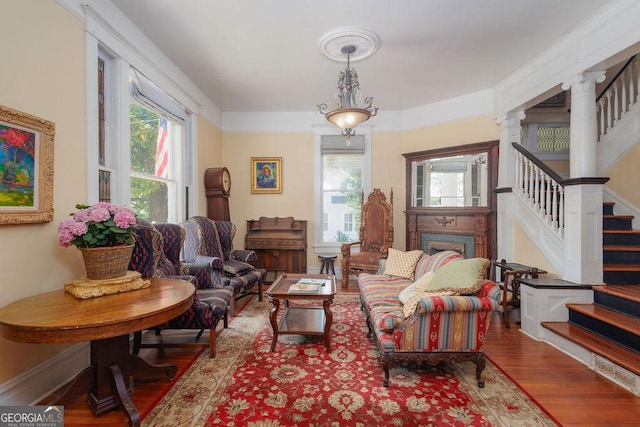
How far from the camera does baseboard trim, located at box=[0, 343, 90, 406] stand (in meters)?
1.74

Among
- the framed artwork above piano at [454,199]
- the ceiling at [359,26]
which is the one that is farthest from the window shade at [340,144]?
the ceiling at [359,26]

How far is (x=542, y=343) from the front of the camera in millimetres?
2746

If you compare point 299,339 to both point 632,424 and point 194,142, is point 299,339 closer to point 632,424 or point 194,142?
point 632,424

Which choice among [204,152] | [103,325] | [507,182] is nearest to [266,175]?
[204,152]

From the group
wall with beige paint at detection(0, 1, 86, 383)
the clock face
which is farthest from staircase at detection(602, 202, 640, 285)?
the clock face

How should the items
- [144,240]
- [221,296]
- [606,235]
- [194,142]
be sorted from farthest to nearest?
[194,142] < [606,235] < [221,296] < [144,240]

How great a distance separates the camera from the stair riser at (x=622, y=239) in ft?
10.6

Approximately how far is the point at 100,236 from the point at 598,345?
152 inches

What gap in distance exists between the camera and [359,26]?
281 centimetres

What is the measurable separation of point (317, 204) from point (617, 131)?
434 centimetres

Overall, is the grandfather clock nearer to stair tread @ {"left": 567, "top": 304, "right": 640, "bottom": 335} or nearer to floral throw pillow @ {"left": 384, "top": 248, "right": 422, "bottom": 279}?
floral throw pillow @ {"left": 384, "top": 248, "right": 422, "bottom": 279}

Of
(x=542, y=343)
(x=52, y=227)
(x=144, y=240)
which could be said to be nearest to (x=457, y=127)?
(x=542, y=343)

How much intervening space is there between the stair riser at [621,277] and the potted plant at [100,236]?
14.5 feet

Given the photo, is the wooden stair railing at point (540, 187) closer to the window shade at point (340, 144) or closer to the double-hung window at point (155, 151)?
the window shade at point (340, 144)
